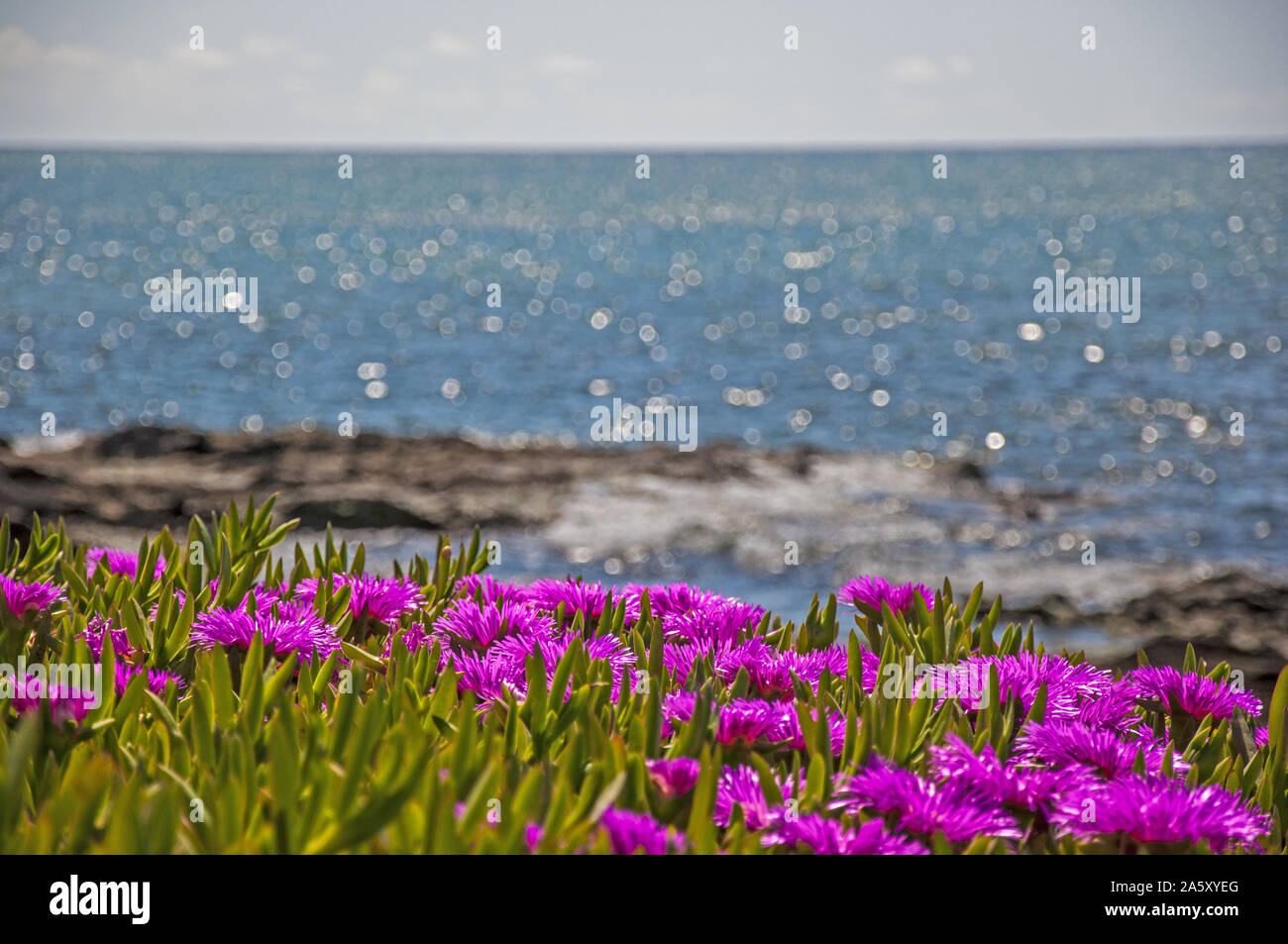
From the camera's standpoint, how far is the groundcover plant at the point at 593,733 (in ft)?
4.58

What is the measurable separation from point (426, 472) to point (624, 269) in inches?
1714

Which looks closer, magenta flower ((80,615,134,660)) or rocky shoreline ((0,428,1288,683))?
magenta flower ((80,615,134,660))

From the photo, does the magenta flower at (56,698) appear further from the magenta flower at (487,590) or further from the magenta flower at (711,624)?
the magenta flower at (711,624)

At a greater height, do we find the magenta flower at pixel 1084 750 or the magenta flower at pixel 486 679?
the magenta flower at pixel 486 679

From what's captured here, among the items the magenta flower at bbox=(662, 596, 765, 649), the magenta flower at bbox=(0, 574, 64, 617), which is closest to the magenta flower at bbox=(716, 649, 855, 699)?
the magenta flower at bbox=(662, 596, 765, 649)

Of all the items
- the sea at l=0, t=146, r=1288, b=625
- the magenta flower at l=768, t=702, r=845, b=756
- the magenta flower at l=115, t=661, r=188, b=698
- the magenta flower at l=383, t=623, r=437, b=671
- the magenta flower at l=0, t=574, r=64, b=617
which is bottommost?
the magenta flower at l=768, t=702, r=845, b=756

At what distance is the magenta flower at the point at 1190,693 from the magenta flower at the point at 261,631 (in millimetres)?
1391

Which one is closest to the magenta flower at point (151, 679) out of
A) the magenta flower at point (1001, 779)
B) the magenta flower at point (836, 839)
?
the magenta flower at point (836, 839)

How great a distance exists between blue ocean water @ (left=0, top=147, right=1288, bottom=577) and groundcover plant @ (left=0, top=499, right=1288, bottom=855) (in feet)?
37.0

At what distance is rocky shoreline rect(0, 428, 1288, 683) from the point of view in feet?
33.8

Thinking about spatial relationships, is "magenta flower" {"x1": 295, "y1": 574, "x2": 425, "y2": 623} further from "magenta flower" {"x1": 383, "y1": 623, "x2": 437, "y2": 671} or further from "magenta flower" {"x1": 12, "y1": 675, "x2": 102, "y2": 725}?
"magenta flower" {"x1": 12, "y1": 675, "x2": 102, "y2": 725}

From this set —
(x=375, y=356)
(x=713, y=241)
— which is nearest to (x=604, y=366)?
(x=375, y=356)

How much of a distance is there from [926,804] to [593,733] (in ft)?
1.42

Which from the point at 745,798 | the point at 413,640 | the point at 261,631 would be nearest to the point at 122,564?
the point at 413,640
